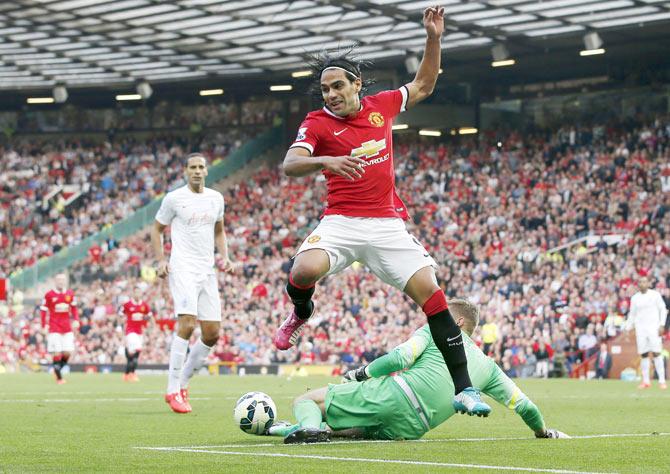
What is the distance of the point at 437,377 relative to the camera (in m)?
8.27

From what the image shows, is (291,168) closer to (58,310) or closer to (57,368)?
(57,368)

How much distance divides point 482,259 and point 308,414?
27378 mm

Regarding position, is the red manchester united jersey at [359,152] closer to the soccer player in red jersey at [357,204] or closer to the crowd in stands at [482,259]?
the soccer player in red jersey at [357,204]

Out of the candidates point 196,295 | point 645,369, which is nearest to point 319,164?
point 196,295

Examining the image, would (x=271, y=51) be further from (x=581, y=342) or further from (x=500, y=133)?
(x=581, y=342)

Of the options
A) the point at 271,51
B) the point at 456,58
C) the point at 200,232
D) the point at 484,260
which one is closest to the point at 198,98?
the point at 271,51

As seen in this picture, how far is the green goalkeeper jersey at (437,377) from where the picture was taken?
27.0 feet

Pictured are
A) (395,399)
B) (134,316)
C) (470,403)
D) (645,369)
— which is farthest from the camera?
(134,316)

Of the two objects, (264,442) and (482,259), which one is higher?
(482,259)

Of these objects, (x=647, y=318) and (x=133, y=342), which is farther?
(x=133, y=342)

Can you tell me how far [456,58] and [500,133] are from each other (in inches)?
133

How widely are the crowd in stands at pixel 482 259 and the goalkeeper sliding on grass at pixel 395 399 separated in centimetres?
2145

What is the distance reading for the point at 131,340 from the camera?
25953 millimetres

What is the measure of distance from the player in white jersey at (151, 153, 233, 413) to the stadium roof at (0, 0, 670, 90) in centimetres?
1814
